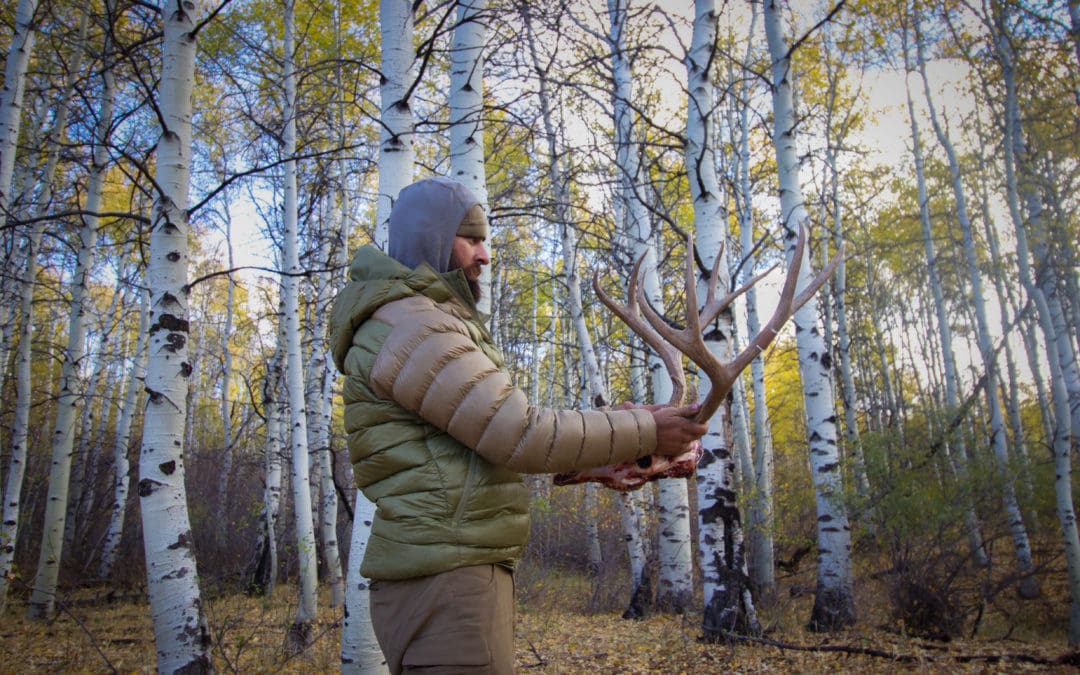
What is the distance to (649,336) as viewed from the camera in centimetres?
235

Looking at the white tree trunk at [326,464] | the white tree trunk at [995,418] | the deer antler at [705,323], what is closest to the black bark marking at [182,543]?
the deer antler at [705,323]

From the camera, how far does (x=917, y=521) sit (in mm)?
7141

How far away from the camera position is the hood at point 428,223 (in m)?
1.92

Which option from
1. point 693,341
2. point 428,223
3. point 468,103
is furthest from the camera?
point 468,103

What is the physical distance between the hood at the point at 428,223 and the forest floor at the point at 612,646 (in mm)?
3641

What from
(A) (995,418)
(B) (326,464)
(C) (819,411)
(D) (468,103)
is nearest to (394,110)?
(D) (468,103)

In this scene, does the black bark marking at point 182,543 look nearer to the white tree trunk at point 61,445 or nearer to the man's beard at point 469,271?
the man's beard at point 469,271

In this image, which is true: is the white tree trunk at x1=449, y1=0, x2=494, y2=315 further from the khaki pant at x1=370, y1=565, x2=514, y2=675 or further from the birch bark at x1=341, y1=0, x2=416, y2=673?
the khaki pant at x1=370, y1=565, x2=514, y2=675

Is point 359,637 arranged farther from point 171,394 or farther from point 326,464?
point 326,464

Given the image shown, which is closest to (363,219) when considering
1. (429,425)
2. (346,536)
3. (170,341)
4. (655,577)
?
(346,536)

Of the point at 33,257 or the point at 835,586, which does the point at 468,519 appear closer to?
the point at 835,586

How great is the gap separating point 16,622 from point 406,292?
9.02 metres

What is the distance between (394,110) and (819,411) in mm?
5686

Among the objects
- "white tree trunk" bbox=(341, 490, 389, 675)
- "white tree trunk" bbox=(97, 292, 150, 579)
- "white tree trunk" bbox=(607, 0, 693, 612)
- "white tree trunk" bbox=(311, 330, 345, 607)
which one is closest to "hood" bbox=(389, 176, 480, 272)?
"white tree trunk" bbox=(341, 490, 389, 675)
